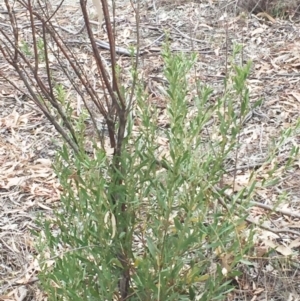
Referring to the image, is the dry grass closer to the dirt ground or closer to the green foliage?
the dirt ground

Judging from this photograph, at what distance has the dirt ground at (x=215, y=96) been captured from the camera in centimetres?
206

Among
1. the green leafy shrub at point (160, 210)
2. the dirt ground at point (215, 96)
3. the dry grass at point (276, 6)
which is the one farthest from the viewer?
the dry grass at point (276, 6)

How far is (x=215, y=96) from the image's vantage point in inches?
127

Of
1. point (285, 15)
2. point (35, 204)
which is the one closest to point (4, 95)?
point (35, 204)

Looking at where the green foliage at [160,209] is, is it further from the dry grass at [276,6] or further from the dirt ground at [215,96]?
the dry grass at [276,6]

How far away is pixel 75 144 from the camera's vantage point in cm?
163

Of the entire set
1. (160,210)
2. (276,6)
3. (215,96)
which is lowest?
(215,96)

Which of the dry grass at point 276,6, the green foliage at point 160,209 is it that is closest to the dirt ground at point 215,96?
the dry grass at point 276,6

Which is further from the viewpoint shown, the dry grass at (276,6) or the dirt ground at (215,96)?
the dry grass at (276,6)

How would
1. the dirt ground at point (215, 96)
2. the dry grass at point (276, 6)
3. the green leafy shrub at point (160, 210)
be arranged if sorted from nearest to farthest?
the green leafy shrub at point (160, 210) < the dirt ground at point (215, 96) < the dry grass at point (276, 6)

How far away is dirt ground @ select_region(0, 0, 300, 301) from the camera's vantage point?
206 cm

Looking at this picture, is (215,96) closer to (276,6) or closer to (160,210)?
(276,6)

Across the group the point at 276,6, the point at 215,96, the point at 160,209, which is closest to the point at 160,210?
the point at 160,209

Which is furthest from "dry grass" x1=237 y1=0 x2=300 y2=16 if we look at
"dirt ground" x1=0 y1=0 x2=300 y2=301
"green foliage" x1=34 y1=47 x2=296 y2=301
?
"green foliage" x1=34 y1=47 x2=296 y2=301
